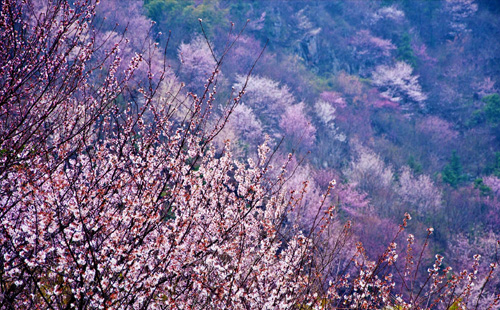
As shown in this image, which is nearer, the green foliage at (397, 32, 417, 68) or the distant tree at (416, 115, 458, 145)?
the distant tree at (416, 115, 458, 145)

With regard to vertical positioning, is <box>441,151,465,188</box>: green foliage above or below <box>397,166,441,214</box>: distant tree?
above

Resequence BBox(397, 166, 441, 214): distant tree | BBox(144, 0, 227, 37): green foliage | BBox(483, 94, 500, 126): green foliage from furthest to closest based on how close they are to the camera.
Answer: BBox(483, 94, 500, 126): green foliage < BBox(144, 0, 227, 37): green foliage < BBox(397, 166, 441, 214): distant tree

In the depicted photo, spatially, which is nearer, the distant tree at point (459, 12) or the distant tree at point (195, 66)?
the distant tree at point (195, 66)

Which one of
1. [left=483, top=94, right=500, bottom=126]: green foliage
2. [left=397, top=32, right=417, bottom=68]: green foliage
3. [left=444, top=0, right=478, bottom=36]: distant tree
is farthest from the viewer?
[left=444, top=0, right=478, bottom=36]: distant tree

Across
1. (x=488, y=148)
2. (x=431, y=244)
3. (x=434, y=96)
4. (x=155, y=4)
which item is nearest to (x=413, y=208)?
(x=431, y=244)

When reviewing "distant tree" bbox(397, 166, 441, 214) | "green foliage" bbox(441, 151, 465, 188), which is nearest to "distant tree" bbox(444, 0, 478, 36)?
"green foliage" bbox(441, 151, 465, 188)

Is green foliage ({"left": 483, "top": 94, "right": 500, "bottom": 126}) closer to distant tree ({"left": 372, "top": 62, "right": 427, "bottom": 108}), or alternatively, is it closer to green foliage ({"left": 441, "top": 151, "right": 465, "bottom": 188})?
distant tree ({"left": 372, "top": 62, "right": 427, "bottom": 108})

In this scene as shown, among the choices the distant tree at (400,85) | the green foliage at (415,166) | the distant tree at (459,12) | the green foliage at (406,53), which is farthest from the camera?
the distant tree at (459,12)

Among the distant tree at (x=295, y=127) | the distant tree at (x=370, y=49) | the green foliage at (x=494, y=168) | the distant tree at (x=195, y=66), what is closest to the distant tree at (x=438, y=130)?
the green foliage at (x=494, y=168)

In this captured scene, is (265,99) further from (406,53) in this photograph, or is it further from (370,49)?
(370,49)

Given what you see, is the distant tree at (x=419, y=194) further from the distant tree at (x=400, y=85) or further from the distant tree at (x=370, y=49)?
the distant tree at (x=370, y=49)

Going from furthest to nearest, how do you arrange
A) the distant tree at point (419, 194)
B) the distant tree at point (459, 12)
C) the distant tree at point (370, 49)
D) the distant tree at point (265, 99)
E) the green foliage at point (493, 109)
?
the distant tree at point (459, 12), the distant tree at point (370, 49), the green foliage at point (493, 109), the distant tree at point (265, 99), the distant tree at point (419, 194)

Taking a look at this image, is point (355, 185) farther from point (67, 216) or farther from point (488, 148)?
point (67, 216)
